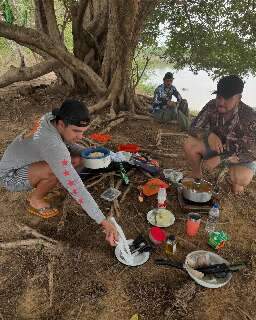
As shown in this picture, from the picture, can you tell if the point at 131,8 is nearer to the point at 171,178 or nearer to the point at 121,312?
the point at 171,178

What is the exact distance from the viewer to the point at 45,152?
3523 millimetres

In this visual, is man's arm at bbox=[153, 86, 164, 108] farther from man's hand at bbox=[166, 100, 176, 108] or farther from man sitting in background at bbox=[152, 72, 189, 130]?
man's hand at bbox=[166, 100, 176, 108]

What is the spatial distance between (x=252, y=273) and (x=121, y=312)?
Answer: 1.45m

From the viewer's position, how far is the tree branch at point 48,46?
610cm

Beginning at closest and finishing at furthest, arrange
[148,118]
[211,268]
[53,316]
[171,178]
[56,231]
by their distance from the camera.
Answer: [53,316], [211,268], [56,231], [171,178], [148,118]

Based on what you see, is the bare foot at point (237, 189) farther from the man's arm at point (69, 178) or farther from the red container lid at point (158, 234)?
the man's arm at point (69, 178)

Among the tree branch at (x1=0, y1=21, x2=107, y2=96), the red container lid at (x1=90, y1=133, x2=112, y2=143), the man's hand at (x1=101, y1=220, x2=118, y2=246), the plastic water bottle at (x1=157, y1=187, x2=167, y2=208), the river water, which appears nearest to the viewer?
the man's hand at (x1=101, y1=220, x2=118, y2=246)

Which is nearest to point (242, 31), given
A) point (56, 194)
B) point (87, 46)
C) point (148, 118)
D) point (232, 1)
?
point (232, 1)

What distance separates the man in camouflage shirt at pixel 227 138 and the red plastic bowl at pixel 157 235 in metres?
1.49

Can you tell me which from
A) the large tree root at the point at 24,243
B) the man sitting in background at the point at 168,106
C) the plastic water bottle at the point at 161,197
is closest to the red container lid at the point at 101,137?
the man sitting in background at the point at 168,106

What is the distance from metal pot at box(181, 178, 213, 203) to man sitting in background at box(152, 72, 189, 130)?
310 cm

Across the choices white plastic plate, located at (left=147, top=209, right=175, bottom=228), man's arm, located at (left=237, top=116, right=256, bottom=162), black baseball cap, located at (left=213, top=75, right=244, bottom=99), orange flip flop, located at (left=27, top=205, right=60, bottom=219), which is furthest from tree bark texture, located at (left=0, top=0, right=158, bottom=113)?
white plastic plate, located at (left=147, top=209, right=175, bottom=228)

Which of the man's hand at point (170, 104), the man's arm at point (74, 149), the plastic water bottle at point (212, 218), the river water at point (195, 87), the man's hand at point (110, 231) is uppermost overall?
the man's hand at point (170, 104)

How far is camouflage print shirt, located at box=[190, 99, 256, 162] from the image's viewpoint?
4645 millimetres
